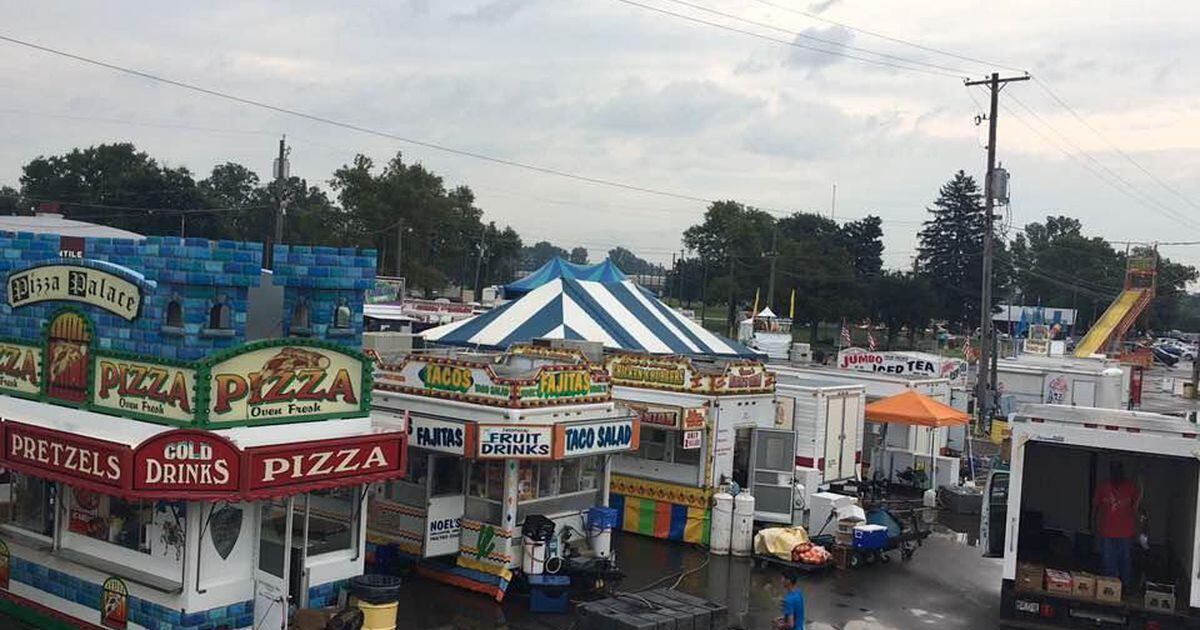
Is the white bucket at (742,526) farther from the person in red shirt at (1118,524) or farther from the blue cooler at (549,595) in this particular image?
the person in red shirt at (1118,524)

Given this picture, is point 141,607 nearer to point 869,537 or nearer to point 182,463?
point 182,463

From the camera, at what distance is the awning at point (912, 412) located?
21953mm

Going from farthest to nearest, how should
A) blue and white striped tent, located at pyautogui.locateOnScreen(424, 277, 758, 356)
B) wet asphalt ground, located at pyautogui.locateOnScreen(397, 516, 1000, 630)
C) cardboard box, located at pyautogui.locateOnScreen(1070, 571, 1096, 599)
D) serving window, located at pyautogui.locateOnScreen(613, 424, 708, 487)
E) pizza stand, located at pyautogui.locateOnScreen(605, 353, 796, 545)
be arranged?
blue and white striped tent, located at pyautogui.locateOnScreen(424, 277, 758, 356)
serving window, located at pyautogui.locateOnScreen(613, 424, 708, 487)
pizza stand, located at pyautogui.locateOnScreen(605, 353, 796, 545)
wet asphalt ground, located at pyautogui.locateOnScreen(397, 516, 1000, 630)
cardboard box, located at pyautogui.locateOnScreen(1070, 571, 1096, 599)

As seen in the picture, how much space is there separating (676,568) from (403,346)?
8.36m

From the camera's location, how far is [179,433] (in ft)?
32.6

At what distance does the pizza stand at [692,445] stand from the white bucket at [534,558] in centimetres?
416

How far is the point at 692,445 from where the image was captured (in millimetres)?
18000

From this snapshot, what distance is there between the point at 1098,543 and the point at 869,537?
3.40 meters

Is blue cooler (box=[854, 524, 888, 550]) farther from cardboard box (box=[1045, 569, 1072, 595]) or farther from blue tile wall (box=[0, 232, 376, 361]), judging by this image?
blue tile wall (box=[0, 232, 376, 361])

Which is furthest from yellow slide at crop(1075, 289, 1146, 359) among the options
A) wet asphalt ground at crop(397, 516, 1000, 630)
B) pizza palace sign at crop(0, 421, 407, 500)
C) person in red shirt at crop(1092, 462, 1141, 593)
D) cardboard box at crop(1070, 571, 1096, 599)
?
pizza palace sign at crop(0, 421, 407, 500)

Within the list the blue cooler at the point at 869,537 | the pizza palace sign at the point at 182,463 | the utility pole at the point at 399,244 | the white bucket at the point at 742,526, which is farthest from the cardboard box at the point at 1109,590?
the utility pole at the point at 399,244

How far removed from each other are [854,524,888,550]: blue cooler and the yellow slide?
44.2 meters

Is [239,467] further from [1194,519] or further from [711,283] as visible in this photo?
[711,283]

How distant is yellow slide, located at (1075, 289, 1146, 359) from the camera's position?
59531 mm
